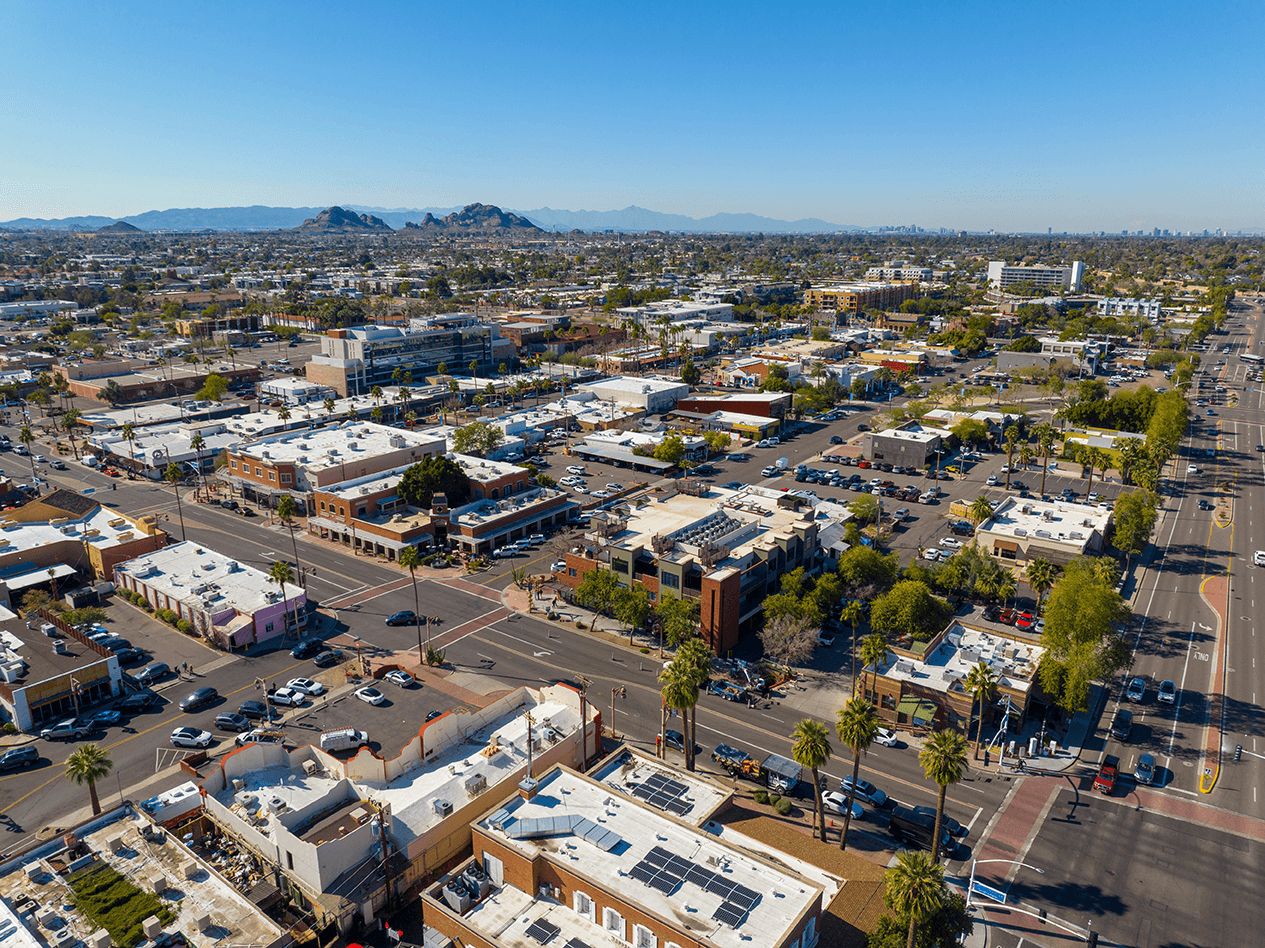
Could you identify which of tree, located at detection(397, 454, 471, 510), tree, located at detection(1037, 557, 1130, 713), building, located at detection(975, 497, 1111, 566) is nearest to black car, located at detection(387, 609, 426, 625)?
tree, located at detection(397, 454, 471, 510)

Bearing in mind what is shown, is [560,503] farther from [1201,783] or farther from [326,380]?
[326,380]

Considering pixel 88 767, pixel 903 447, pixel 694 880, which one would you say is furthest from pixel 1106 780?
pixel 903 447

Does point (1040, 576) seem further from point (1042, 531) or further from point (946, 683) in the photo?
point (946, 683)

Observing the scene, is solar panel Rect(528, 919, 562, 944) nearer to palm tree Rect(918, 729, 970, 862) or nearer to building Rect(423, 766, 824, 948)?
A: building Rect(423, 766, 824, 948)

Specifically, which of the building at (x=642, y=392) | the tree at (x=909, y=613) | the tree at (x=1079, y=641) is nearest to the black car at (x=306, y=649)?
the tree at (x=909, y=613)

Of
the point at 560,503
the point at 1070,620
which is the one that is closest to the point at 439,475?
the point at 560,503

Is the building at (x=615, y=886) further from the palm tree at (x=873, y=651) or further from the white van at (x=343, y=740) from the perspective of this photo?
the palm tree at (x=873, y=651)
